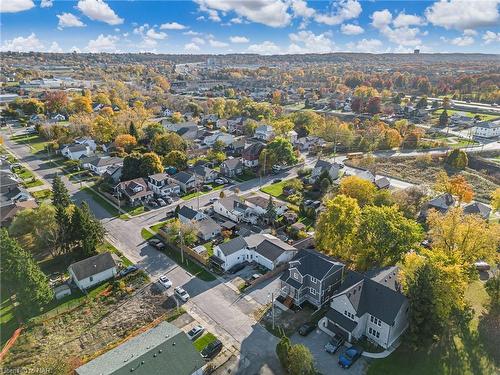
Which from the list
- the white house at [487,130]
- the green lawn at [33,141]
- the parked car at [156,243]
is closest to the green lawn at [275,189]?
the parked car at [156,243]

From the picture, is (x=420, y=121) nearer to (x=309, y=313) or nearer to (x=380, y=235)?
(x=380, y=235)

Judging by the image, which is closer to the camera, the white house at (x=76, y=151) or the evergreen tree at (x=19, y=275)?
the evergreen tree at (x=19, y=275)

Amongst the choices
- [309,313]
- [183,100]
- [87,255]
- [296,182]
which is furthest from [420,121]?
[87,255]

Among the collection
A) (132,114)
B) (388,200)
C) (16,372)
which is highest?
(132,114)

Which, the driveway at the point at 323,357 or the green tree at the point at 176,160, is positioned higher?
the green tree at the point at 176,160

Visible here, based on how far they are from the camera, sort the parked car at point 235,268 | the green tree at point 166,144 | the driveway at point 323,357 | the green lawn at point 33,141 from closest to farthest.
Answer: the driveway at point 323,357
the parked car at point 235,268
the green tree at point 166,144
the green lawn at point 33,141

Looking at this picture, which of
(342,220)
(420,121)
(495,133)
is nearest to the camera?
(342,220)

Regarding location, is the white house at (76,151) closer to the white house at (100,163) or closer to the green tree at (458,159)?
the white house at (100,163)

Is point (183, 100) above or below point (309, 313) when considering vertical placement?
above

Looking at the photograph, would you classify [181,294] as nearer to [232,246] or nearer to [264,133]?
[232,246]
